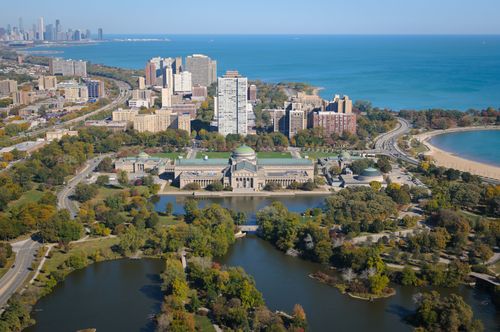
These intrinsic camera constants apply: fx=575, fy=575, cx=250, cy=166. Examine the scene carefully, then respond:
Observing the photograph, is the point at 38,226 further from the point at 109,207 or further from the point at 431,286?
the point at 431,286

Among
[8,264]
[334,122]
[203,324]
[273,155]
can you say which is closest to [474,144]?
[334,122]

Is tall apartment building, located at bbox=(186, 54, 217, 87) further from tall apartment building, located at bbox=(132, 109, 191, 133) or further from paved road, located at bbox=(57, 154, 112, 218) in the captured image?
paved road, located at bbox=(57, 154, 112, 218)

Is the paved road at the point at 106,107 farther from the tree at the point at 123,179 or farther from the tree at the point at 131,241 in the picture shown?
the tree at the point at 131,241

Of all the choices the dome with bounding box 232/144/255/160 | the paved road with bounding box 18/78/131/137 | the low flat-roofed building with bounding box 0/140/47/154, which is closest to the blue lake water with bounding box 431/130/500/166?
the dome with bounding box 232/144/255/160

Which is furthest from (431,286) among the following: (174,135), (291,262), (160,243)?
(174,135)

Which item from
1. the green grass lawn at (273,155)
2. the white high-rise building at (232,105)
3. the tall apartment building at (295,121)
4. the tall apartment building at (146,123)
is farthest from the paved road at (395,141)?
the tall apartment building at (146,123)
